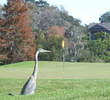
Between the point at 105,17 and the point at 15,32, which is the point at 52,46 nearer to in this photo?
the point at 15,32

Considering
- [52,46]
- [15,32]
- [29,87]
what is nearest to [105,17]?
[52,46]

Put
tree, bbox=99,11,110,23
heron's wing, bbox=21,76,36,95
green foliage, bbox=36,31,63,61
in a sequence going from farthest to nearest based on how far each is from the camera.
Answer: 1. tree, bbox=99,11,110,23
2. green foliage, bbox=36,31,63,61
3. heron's wing, bbox=21,76,36,95

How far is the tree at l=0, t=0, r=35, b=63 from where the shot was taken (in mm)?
33781

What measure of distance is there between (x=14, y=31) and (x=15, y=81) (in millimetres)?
21846

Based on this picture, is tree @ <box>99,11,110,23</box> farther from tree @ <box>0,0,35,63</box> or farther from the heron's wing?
the heron's wing

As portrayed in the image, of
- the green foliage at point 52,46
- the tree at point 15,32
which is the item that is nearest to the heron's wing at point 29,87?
Result: the tree at point 15,32

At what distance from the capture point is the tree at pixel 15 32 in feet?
111

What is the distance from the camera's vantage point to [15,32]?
33844 mm

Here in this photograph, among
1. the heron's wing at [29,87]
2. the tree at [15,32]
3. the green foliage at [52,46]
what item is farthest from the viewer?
the green foliage at [52,46]

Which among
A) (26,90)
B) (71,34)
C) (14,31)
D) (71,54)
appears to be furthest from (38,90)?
(71,34)

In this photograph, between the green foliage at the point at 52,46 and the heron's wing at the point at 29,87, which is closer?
the heron's wing at the point at 29,87

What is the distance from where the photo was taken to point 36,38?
138ft

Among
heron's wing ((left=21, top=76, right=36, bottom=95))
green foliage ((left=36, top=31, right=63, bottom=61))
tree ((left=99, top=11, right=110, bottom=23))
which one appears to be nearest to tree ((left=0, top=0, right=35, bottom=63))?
green foliage ((left=36, top=31, right=63, bottom=61))

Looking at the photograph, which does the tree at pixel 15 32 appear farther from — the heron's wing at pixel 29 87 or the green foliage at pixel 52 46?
the heron's wing at pixel 29 87
